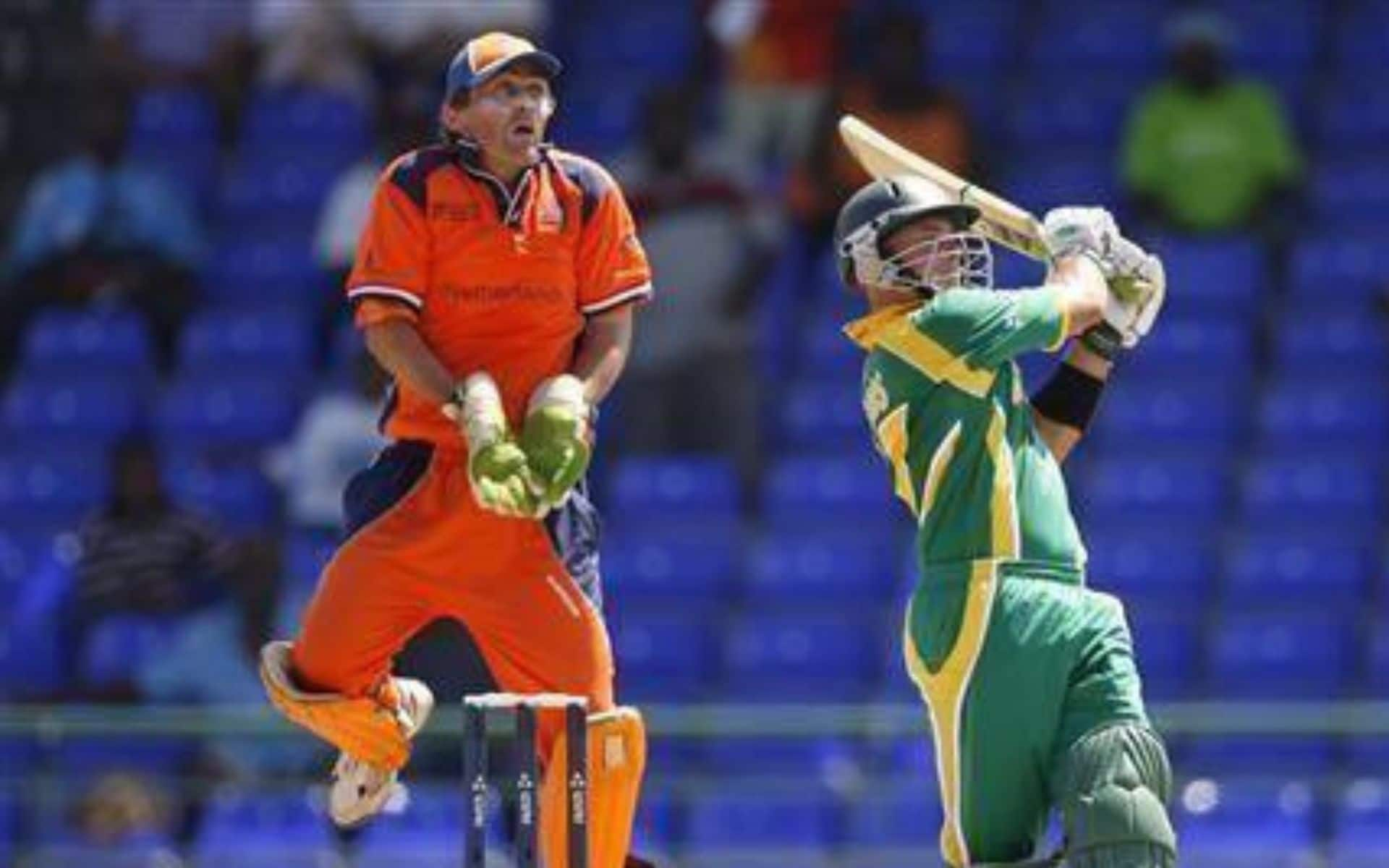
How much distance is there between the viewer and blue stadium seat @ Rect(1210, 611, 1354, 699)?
15.3 meters

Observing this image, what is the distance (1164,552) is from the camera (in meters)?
15.7

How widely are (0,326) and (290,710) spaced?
28.9ft

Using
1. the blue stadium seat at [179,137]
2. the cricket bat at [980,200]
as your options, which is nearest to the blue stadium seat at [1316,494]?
the blue stadium seat at [179,137]

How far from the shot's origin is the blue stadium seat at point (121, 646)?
1612 centimetres

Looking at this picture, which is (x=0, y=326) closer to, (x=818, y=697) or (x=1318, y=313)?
(x=818, y=697)

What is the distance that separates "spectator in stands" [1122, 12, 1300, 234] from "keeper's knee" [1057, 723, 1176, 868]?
7912 millimetres

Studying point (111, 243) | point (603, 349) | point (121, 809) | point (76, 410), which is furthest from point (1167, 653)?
point (603, 349)

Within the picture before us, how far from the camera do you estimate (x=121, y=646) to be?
53.3 feet

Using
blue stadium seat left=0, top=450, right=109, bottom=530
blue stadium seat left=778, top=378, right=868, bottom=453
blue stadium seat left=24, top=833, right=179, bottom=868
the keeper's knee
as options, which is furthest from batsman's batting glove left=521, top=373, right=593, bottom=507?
blue stadium seat left=0, top=450, right=109, bottom=530

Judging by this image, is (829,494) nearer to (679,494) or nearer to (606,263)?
(679,494)

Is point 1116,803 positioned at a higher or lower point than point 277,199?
lower

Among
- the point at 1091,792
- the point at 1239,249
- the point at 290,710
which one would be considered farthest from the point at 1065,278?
the point at 1239,249

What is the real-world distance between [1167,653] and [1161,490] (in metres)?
0.86

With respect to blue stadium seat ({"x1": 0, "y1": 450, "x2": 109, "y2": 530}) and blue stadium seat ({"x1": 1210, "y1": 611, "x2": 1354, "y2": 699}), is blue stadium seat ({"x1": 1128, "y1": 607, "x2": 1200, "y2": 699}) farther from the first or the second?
blue stadium seat ({"x1": 0, "y1": 450, "x2": 109, "y2": 530})
